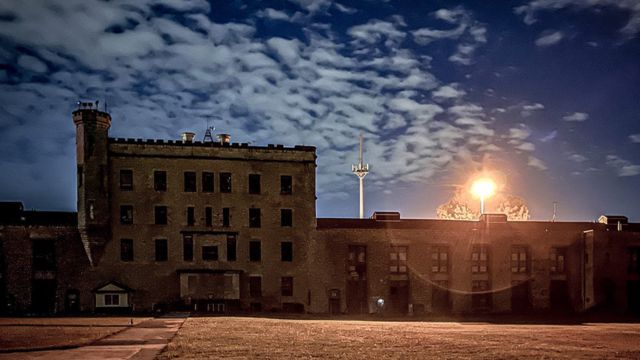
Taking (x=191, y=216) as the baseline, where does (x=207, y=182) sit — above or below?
above

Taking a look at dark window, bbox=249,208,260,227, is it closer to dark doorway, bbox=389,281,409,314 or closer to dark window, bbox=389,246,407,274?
dark window, bbox=389,246,407,274

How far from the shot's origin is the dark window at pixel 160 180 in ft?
138

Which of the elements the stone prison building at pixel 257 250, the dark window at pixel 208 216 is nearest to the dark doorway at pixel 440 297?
the stone prison building at pixel 257 250

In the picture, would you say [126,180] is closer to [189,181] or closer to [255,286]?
[189,181]

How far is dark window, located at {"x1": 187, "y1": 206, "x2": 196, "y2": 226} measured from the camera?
42.3m

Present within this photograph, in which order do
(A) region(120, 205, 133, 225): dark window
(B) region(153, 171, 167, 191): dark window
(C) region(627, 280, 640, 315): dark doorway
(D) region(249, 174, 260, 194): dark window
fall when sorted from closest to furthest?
(A) region(120, 205, 133, 225): dark window → (B) region(153, 171, 167, 191): dark window → (D) region(249, 174, 260, 194): dark window → (C) region(627, 280, 640, 315): dark doorway

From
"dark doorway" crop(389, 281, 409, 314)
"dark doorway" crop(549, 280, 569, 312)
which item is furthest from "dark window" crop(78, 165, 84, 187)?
"dark doorway" crop(549, 280, 569, 312)

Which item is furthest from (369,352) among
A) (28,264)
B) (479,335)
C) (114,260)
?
(28,264)

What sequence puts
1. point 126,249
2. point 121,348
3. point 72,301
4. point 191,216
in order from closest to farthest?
point 121,348 → point 72,301 → point 126,249 → point 191,216

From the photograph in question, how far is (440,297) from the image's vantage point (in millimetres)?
45406

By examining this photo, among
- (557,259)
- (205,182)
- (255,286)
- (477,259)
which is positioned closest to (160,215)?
(205,182)

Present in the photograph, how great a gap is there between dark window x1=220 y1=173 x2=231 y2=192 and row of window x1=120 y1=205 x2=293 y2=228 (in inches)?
66.6

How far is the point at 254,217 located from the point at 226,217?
2336 millimetres

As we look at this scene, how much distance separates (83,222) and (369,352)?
29.0 metres
